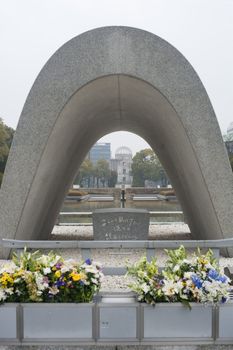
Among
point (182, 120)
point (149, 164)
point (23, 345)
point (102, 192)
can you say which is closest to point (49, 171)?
point (182, 120)

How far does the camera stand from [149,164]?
77.1 meters

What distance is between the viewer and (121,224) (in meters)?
10.0

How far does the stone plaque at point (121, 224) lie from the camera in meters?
9.98

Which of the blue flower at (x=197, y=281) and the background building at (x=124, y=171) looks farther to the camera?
the background building at (x=124, y=171)

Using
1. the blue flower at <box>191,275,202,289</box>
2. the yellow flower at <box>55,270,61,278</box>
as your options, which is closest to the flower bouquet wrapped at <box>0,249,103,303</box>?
the yellow flower at <box>55,270,61,278</box>

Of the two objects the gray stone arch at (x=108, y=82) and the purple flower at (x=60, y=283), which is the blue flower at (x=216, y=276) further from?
the gray stone arch at (x=108, y=82)

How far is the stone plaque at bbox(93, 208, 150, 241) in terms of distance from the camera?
9.98 meters

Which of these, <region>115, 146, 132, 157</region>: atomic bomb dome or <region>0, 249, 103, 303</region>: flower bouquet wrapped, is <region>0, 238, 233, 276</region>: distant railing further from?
<region>115, 146, 132, 157</region>: atomic bomb dome

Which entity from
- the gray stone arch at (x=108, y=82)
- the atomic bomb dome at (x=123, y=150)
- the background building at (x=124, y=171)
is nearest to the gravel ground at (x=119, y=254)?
the gray stone arch at (x=108, y=82)

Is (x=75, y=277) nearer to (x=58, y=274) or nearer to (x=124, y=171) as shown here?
(x=58, y=274)

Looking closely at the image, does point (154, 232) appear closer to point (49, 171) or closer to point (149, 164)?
point (49, 171)

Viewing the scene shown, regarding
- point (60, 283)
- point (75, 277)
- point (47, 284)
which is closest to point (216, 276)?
point (75, 277)

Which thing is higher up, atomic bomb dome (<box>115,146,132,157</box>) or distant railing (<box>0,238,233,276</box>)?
atomic bomb dome (<box>115,146,132,157</box>)

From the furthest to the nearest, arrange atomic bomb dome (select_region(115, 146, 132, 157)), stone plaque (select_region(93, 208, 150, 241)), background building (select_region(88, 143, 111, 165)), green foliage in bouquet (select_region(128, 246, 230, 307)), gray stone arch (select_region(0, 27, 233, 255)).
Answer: background building (select_region(88, 143, 111, 165)), atomic bomb dome (select_region(115, 146, 132, 157)), stone plaque (select_region(93, 208, 150, 241)), gray stone arch (select_region(0, 27, 233, 255)), green foliage in bouquet (select_region(128, 246, 230, 307))
